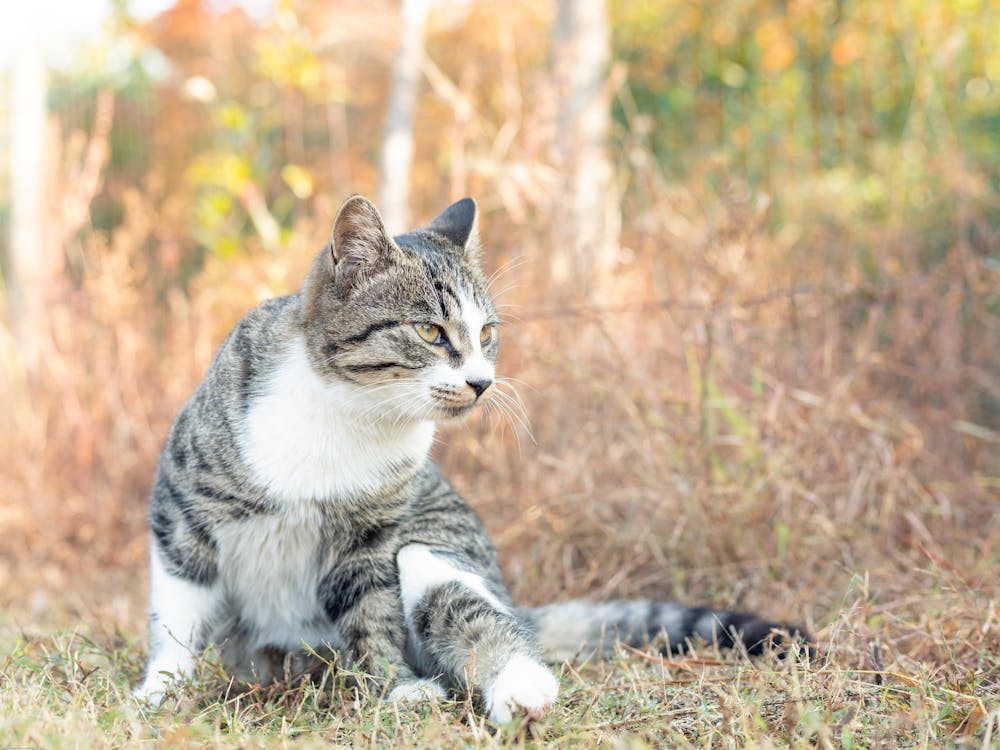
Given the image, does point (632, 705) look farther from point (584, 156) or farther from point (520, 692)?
point (584, 156)

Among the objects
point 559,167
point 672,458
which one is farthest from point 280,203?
point 672,458

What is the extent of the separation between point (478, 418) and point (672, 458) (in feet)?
2.92

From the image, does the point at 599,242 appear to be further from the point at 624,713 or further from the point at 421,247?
the point at 624,713

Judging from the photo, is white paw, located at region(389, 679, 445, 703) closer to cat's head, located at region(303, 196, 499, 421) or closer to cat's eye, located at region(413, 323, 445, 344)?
cat's head, located at region(303, 196, 499, 421)

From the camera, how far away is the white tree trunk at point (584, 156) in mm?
3766

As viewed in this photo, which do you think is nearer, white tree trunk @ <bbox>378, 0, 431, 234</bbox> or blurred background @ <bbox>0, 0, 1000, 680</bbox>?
blurred background @ <bbox>0, 0, 1000, 680</bbox>

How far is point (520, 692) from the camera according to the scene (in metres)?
1.85

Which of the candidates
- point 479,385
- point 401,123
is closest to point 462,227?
point 479,385

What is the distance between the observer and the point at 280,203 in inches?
336

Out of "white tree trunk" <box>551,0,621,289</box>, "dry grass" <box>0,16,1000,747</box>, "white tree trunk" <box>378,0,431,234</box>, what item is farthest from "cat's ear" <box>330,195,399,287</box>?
"white tree trunk" <box>378,0,431,234</box>

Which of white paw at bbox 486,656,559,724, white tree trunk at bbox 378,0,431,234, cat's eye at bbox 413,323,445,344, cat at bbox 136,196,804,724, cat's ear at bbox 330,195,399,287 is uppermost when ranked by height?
white tree trunk at bbox 378,0,431,234

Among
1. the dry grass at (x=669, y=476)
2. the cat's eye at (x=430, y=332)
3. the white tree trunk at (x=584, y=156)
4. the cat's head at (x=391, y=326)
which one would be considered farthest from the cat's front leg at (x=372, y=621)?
the white tree trunk at (x=584, y=156)

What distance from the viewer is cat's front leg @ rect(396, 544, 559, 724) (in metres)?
1.87

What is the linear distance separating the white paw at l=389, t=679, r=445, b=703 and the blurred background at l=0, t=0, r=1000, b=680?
91 centimetres
